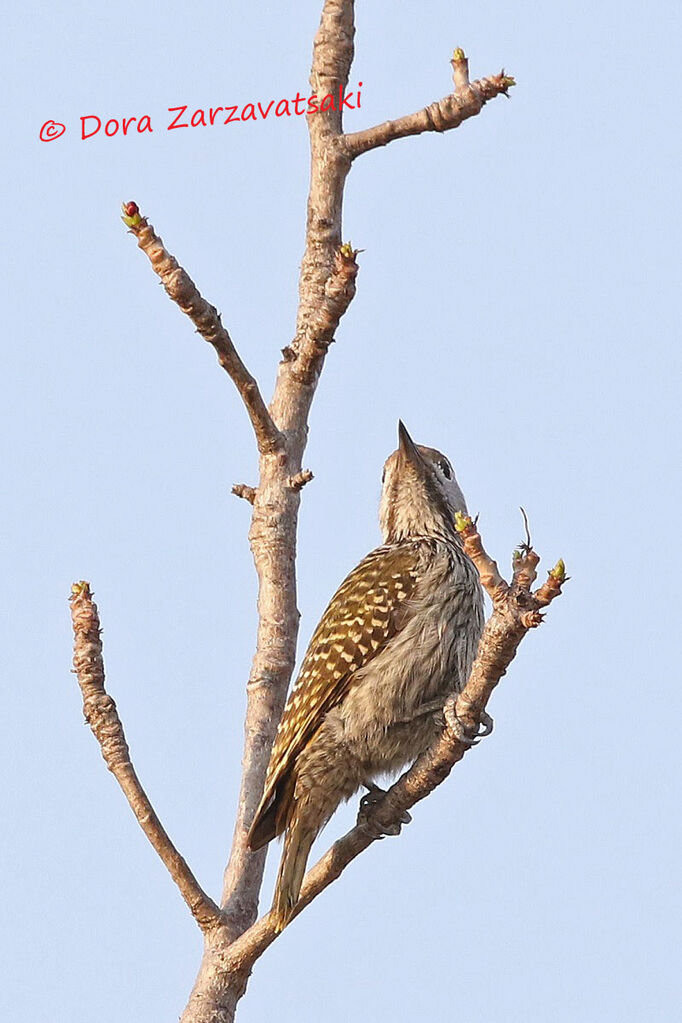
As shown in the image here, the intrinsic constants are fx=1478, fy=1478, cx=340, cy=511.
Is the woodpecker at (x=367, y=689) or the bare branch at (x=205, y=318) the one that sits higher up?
the bare branch at (x=205, y=318)

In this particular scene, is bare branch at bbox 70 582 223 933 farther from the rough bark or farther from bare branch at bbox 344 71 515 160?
bare branch at bbox 344 71 515 160

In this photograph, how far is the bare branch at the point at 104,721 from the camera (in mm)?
5062

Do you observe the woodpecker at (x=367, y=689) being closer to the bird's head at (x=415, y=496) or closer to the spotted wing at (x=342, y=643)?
the spotted wing at (x=342, y=643)

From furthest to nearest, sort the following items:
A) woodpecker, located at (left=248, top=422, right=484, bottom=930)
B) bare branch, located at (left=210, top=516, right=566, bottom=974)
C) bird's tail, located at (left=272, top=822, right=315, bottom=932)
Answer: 1. woodpecker, located at (left=248, top=422, right=484, bottom=930)
2. bird's tail, located at (left=272, top=822, right=315, bottom=932)
3. bare branch, located at (left=210, top=516, right=566, bottom=974)

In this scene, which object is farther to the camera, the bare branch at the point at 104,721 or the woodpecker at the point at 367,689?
the woodpecker at the point at 367,689

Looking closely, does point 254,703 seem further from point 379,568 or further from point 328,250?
point 328,250

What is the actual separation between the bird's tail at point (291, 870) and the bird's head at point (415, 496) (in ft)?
6.44

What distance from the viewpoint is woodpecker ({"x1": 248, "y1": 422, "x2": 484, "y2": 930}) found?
5832 mm

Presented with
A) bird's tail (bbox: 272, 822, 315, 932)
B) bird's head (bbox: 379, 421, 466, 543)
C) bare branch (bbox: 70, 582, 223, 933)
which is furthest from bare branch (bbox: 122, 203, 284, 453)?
bird's tail (bbox: 272, 822, 315, 932)

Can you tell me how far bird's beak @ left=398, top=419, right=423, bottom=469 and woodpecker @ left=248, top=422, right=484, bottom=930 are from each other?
0.90m

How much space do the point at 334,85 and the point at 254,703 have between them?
2.84 metres

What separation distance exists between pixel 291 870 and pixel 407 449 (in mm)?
2642

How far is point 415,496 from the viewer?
7.42 meters

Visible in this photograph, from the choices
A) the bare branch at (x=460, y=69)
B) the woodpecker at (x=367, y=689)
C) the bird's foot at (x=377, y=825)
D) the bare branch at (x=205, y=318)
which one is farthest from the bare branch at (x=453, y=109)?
the bird's foot at (x=377, y=825)
